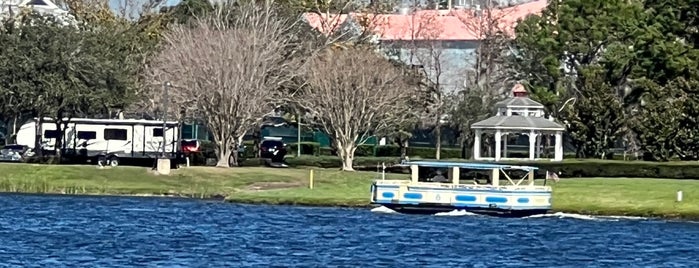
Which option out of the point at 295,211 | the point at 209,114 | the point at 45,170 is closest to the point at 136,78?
the point at 209,114

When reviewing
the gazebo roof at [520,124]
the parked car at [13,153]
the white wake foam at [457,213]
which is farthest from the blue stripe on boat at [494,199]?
the parked car at [13,153]

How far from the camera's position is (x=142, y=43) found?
357ft

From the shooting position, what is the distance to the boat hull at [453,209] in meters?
67.1

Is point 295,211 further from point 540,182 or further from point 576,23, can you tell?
point 576,23

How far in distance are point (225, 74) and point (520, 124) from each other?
57.8ft

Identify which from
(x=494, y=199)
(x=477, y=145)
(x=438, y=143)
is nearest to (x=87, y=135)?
(x=477, y=145)

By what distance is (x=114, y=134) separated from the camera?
97.0m

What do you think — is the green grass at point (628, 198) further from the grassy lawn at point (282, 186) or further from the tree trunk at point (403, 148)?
Result: the tree trunk at point (403, 148)

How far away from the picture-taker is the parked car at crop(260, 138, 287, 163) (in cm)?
10625

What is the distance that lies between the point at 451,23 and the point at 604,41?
3258cm

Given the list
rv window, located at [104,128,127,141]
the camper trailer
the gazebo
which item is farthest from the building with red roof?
rv window, located at [104,128,127,141]

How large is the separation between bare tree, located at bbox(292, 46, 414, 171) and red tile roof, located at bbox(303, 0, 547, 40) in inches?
488

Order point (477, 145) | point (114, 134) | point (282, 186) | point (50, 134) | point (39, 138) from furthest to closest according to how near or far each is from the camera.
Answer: point (50, 134), point (39, 138), point (114, 134), point (477, 145), point (282, 186)

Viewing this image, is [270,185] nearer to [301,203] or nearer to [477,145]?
[301,203]
